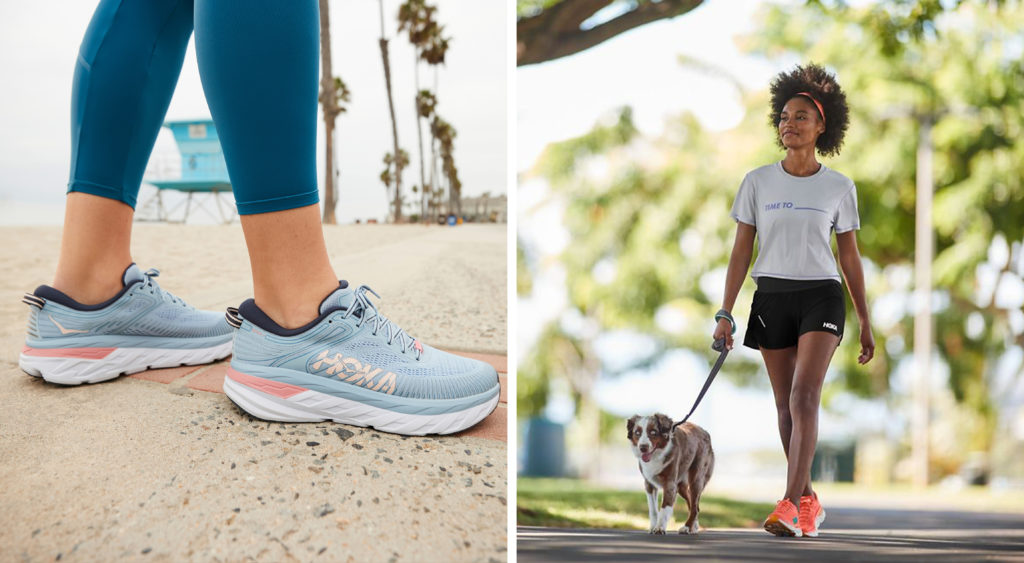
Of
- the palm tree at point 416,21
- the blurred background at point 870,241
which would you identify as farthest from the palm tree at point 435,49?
the blurred background at point 870,241

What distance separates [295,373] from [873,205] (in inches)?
157

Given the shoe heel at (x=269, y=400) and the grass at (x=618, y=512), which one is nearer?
the shoe heel at (x=269, y=400)

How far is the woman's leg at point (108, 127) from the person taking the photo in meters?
1.04

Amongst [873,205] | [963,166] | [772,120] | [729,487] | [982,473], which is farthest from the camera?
[982,473]

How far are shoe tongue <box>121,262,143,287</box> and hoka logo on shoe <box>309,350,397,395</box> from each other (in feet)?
1.52

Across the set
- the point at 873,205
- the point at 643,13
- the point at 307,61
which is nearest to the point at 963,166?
the point at 873,205

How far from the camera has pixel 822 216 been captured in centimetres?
98

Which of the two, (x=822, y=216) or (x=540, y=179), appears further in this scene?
(x=540, y=179)

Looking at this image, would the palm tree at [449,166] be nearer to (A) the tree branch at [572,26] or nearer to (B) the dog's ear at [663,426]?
(A) the tree branch at [572,26]

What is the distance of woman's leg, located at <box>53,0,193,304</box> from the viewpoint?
3.41ft

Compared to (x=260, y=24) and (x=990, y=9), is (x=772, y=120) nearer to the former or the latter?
(x=260, y=24)

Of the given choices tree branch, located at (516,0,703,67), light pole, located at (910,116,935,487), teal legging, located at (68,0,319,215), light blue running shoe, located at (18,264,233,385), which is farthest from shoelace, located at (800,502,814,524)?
light pole, located at (910,116,935,487)

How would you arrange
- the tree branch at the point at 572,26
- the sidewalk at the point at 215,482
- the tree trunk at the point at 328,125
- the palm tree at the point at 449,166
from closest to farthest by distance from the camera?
the sidewalk at the point at 215,482 < the tree branch at the point at 572,26 < the tree trunk at the point at 328,125 < the palm tree at the point at 449,166

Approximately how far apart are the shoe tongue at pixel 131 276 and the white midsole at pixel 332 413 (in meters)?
0.39
